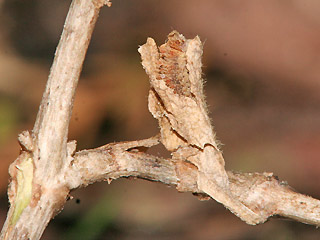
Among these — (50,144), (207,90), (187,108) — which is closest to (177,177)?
(187,108)

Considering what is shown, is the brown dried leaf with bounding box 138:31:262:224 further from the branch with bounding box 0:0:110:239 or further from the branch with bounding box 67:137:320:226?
the branch with bounding box 0:0:110:239

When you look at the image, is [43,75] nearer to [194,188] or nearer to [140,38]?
[140,38]

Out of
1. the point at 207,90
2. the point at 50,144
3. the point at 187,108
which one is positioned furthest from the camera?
the point at 207,90

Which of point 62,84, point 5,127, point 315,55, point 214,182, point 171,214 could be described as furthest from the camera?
point 315,55

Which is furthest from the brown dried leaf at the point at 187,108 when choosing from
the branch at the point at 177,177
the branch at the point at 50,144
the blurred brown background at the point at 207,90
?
the blurred brown background at the point at 207,90

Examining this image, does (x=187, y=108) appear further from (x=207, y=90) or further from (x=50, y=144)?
(x=207, y=90)

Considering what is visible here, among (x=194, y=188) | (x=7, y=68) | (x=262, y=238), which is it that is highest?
(x=7, y=68)

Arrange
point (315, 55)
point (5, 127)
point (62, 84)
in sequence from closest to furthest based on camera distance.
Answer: point (62, 84) → point (5, 127) → point (315, 55)

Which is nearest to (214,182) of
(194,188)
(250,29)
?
(194,188)

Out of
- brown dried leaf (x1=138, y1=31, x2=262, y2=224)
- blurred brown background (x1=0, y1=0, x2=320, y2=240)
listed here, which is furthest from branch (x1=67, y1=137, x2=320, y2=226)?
blurred brown background (x1=0, y1=0, x2=320, y2=240)
